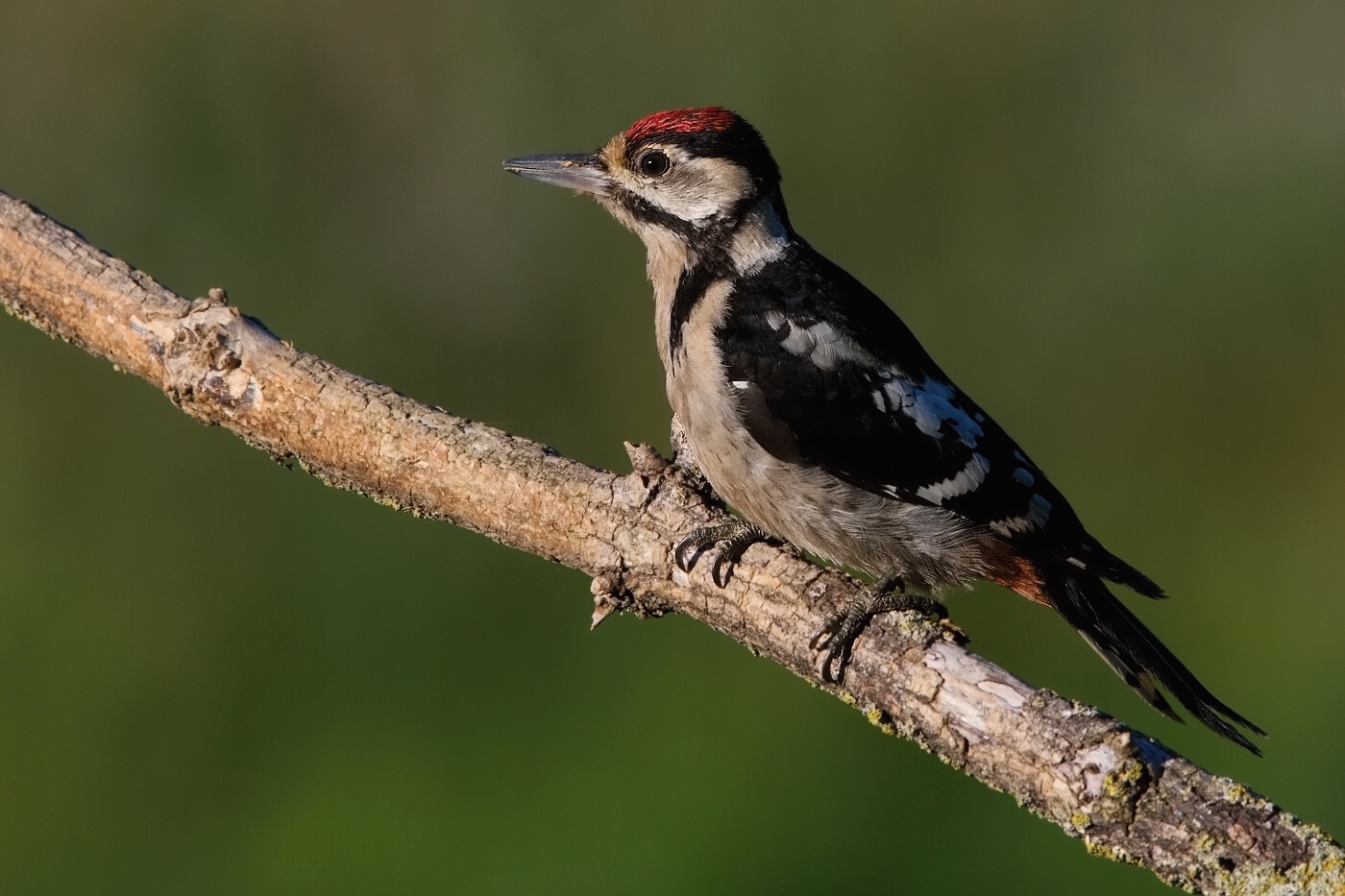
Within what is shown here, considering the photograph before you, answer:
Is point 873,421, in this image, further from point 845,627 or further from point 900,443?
point 845,627

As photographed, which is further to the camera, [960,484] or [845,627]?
[960,484]

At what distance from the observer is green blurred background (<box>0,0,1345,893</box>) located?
193 inches

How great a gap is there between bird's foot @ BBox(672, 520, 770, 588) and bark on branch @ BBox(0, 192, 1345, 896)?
0.09 ft

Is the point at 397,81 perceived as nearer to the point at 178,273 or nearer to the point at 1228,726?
the point at 178,273

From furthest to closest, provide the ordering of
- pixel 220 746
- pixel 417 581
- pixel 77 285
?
pixel 417 581 → pixel 220 746 → pixel 77 285

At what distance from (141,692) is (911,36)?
4.27 metres

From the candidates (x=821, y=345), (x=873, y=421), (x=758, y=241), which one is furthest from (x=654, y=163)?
(x=873, y=421)

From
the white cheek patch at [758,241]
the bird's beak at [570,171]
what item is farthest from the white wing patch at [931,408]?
the bird's beak at [570,171]

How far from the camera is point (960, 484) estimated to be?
3625mm

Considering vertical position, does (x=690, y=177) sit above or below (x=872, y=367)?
above

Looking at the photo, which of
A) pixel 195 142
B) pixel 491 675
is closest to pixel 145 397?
pixel 195 142

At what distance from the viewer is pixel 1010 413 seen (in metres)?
5.95

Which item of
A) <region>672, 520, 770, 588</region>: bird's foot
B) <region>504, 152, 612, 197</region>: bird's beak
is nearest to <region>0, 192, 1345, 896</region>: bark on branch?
<region>672, 520, 770, 588</region>: bird's foot

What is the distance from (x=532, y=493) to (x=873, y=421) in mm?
880
